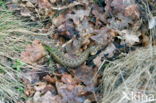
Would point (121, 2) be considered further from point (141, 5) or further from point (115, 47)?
point (115, 47)

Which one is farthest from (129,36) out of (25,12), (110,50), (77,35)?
(25,12)

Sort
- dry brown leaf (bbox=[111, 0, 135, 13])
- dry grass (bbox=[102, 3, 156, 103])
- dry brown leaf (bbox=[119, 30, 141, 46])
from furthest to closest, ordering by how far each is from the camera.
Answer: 1. dry brown leaf (bbox=[111, 0, 135, 13])
2. dry brown leaf (bbox=[119, 30, 141, 46])
3. dry grass (bbox=[102, 3, 156, 103])

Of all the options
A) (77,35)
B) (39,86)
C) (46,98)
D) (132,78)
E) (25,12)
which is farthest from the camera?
(25,12)

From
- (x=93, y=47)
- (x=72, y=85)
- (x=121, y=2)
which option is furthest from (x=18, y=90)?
(x=121, y=2)

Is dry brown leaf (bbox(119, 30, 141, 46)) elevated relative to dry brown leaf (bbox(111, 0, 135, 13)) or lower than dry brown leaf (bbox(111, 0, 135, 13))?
lower

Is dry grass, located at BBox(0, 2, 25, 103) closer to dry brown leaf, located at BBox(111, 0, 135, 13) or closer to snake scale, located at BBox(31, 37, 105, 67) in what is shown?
snake scale, located at BBox(31, 37, 105, 67)

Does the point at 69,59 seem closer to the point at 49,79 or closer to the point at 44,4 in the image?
the point at 49,79

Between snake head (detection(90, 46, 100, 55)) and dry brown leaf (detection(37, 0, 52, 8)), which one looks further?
dry brown leaf (detection(37, 0, 52, 8))

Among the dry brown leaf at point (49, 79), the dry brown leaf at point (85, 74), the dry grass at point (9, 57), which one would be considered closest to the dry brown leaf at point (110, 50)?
the dry brown leaf at point (85, 74)

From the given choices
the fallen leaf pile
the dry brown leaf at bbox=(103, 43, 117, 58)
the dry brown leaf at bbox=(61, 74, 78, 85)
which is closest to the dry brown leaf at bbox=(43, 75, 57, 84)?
the fallen leaf pile
